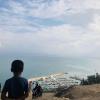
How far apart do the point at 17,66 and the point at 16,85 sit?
0.29 meters

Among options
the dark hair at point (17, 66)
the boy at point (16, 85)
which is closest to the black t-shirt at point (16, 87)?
the boy at point (16, 85)

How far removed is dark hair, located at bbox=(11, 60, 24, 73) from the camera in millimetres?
6934

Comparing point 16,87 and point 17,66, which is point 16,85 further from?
point 17,66

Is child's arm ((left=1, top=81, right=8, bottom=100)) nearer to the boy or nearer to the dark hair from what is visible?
the boy

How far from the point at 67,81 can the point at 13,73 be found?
79.2 meters

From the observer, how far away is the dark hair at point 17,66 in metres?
6.93

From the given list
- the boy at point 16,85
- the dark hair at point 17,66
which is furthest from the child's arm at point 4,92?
the dark hair at point 17,66

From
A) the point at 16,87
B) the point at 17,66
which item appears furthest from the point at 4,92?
the point at 17,66

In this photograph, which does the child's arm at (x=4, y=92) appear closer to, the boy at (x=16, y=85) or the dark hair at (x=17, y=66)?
the boy at (x=16, y=85)

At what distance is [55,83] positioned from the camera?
77.0 metres

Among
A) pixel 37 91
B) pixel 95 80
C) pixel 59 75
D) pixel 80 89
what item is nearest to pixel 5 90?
pixel 37 91

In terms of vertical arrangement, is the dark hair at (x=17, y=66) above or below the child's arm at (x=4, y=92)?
above

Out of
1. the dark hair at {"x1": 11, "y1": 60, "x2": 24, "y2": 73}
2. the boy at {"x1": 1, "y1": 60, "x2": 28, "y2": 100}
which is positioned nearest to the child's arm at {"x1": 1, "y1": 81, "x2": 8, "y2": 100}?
the boy at {"x1": 1, "y1": 60, "x2": 28, "y2": 100}

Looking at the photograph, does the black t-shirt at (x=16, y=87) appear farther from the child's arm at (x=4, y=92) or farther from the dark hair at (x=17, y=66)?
the dark hair at (x=17, y=66)
